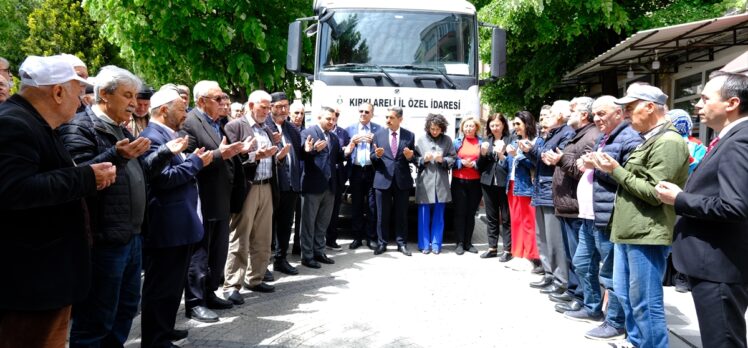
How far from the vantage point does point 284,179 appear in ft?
20.6

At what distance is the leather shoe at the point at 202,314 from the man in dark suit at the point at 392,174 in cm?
337

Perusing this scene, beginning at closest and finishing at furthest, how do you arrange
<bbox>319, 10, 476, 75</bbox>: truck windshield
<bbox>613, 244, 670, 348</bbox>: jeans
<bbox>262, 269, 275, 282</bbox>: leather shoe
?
<bbox>613, 244, 670, 348</bbox>: jeans
<bbox>262, 269, 275, 282</bbox>: leather shoe
<bbox>319, 10, 476, 75</bbox>: truck windshield

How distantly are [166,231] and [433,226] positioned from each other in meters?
4.88

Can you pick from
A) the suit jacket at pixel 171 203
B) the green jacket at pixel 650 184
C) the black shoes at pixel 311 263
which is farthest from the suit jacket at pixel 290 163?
the green jacket at pixel 650 184

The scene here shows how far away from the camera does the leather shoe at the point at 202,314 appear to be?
15.6 ft

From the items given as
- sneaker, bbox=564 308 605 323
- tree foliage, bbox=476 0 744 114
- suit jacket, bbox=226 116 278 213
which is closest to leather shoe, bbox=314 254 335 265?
suit jacket, bbox=226 116 278 213

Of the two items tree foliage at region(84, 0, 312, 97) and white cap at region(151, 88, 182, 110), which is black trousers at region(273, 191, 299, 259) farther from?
tree foliage at region(84, 0, 312, 97)

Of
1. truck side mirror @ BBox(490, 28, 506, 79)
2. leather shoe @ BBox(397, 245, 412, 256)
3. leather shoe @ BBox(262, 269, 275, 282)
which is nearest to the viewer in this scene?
leather shoe @ BBox(262, 269, 275, 282)

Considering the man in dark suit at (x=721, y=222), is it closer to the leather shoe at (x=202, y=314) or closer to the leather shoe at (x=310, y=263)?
the leather shoe at (x=202, y=314)

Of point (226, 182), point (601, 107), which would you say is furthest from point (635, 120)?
point (226, 182)

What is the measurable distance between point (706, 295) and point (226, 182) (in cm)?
360

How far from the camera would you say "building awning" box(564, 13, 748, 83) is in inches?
333

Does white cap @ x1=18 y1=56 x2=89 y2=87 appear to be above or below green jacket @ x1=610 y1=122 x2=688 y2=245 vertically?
above

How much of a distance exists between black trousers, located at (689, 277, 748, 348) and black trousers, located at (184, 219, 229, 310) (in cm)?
364
